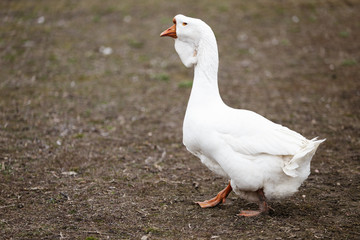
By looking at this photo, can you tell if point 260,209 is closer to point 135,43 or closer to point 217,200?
point 217,200

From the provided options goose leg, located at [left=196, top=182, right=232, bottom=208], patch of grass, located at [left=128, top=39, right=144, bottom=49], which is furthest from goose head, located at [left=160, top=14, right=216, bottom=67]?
patch of grass, located at [left=128, top=39, right=144, bottom=49]

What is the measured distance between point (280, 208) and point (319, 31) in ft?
29.8

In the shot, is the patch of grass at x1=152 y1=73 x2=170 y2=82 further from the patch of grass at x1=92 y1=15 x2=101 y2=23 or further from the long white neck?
the long white neck

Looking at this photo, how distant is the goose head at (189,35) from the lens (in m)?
4.12

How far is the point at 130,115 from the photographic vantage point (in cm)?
730

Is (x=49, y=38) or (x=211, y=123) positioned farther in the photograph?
(x=49, y=38)

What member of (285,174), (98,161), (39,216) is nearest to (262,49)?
(98,161)

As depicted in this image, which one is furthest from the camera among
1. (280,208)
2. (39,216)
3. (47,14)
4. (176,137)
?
(47,14)

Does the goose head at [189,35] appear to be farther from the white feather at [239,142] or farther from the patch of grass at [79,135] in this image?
the patch of grass at [79,135]

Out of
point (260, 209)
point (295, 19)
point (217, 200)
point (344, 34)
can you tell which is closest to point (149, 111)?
point (217, 200)

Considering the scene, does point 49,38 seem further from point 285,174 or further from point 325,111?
point 285,174

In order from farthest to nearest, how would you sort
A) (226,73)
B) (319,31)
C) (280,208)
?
(319,31)
(226,73)
(280,208)

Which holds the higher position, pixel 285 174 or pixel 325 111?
pixel 285 174

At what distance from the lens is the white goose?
3830mm
